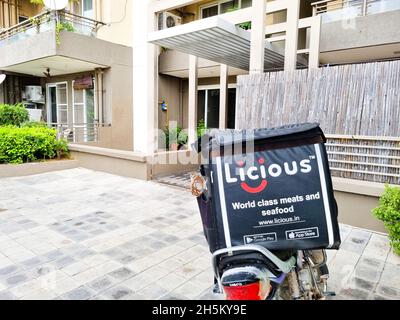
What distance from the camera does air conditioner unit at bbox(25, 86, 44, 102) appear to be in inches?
487

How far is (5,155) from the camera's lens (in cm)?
730

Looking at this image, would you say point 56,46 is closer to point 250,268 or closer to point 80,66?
point 80,66

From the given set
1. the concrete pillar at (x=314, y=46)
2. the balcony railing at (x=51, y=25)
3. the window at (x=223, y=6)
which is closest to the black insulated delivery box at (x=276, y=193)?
the concrete pillar at (x=314, y=46)

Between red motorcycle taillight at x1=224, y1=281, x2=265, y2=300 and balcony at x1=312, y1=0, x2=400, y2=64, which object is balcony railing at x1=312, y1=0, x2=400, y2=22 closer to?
balcony at x1=312, y1=0, x2=400, y2=64

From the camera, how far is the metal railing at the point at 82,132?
10.2 meters

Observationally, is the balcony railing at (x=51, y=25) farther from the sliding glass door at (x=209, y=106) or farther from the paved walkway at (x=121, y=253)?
the paved walkway at (x=121, y=253)

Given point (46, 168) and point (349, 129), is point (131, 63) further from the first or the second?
point (349, 129)

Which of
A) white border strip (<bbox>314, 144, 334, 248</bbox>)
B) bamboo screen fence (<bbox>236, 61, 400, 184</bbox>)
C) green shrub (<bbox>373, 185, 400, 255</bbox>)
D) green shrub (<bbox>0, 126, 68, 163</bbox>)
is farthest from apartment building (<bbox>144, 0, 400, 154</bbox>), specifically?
green shrub (<bbox>0, 126, 68, 163</bbox>)

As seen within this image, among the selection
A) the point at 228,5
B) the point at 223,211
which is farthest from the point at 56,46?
the point at 223,211

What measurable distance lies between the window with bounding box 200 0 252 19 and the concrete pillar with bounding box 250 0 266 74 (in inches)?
221

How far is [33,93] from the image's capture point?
12383 mm

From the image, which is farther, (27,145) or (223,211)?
(27,145)

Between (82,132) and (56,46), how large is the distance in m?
3.13

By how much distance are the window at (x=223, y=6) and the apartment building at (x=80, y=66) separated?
2.85 meters
